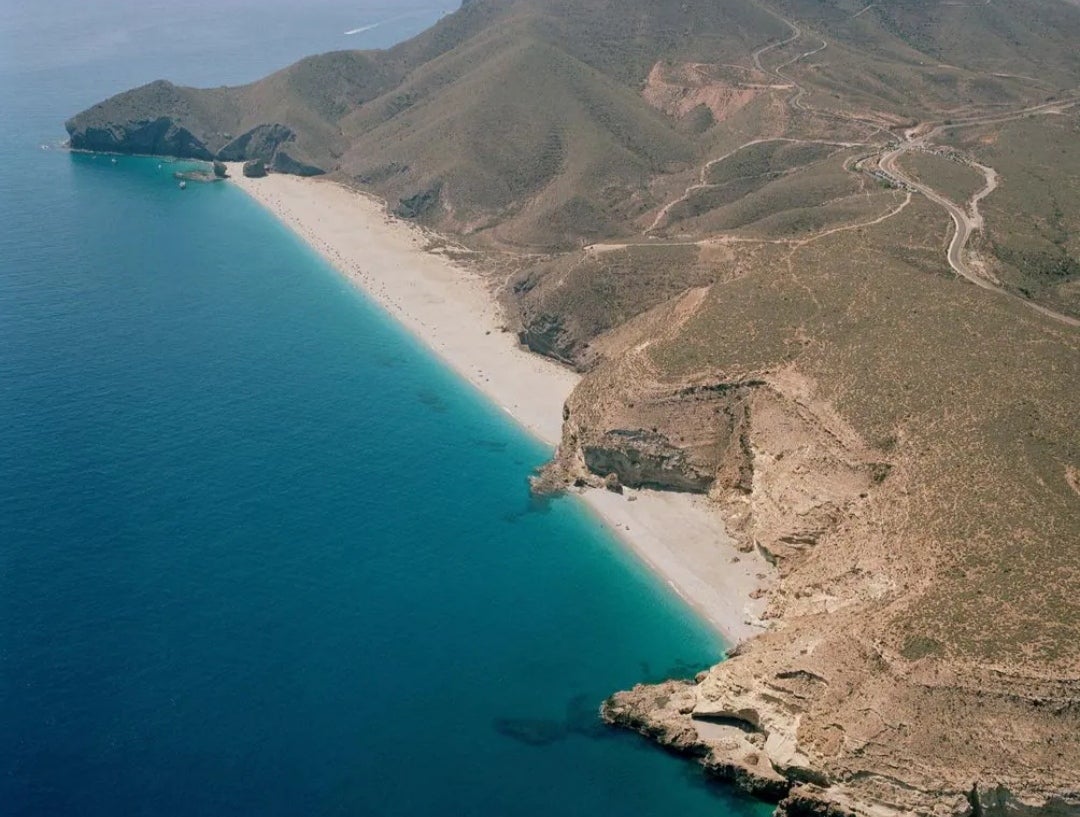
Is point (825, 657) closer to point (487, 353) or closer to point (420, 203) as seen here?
point (487, 353)

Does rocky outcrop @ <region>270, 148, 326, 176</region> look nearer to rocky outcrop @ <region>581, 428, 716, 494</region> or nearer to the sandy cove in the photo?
the sandy cove

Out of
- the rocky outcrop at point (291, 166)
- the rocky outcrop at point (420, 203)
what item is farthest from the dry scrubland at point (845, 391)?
the rocky outcrop at point (291, 166)

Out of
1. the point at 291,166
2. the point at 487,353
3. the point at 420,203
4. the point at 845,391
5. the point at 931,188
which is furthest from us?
the point at 291,166

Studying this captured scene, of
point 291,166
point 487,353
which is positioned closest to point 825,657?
point 487,353

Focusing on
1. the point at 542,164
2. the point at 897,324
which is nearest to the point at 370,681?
the point at 897,324

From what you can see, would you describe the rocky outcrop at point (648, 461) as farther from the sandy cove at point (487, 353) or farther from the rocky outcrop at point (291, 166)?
the rocky outcrop at point (291, 166)

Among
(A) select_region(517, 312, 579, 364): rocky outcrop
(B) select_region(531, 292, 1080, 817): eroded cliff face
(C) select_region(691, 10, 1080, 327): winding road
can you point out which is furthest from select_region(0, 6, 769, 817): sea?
(C) select_region(691, 10, 1080, 327): winding road

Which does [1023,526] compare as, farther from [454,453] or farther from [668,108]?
[668,108]
